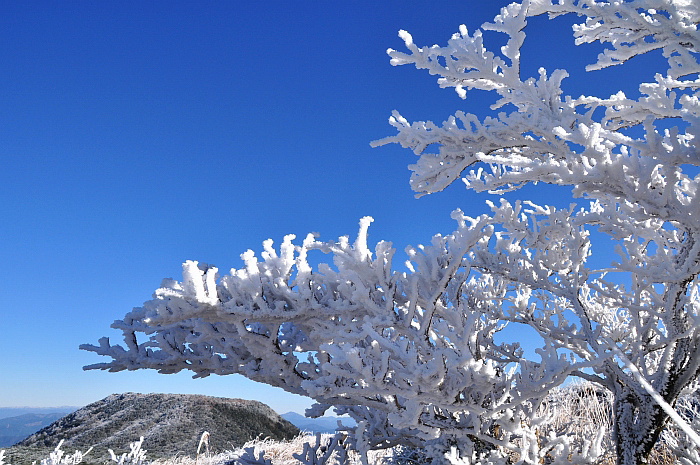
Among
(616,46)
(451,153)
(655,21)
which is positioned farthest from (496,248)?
(655,21)

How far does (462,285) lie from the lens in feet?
9.25

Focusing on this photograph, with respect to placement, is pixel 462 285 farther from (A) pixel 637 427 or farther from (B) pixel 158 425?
(B) pixel 158 425

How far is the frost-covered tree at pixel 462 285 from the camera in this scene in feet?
6.15

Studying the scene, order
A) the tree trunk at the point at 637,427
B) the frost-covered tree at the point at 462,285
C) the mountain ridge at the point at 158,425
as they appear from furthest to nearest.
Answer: the mountain ridge at the point at 158,425 → the tree trunk at the point at 637,427 → the frost-covered tree at the point at 462,285

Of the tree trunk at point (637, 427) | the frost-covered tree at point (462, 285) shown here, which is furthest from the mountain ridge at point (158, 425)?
the tree trunk at point (637, 427)

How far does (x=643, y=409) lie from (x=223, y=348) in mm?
3423

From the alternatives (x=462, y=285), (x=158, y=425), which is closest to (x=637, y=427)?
(x=462, y=285)

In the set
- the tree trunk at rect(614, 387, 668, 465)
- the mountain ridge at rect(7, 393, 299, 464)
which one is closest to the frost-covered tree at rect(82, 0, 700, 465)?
the tree trunk at rect(614, 387, 668, 465)

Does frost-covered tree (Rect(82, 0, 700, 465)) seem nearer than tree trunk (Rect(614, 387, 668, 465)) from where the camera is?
Yes

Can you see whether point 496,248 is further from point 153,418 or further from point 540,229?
point 153,418

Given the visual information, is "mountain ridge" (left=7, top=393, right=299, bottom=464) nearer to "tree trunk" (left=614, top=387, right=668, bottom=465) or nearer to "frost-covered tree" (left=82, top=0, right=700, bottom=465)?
A: "frost-covered tree" (left=82, top=0, right=700, bottom=465)

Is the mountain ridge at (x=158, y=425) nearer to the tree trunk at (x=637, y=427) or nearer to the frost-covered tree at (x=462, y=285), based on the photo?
the frost-covered tree at (x=462, y=285)

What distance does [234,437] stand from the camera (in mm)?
13461

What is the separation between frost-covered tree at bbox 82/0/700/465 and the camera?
1876 millimetres
